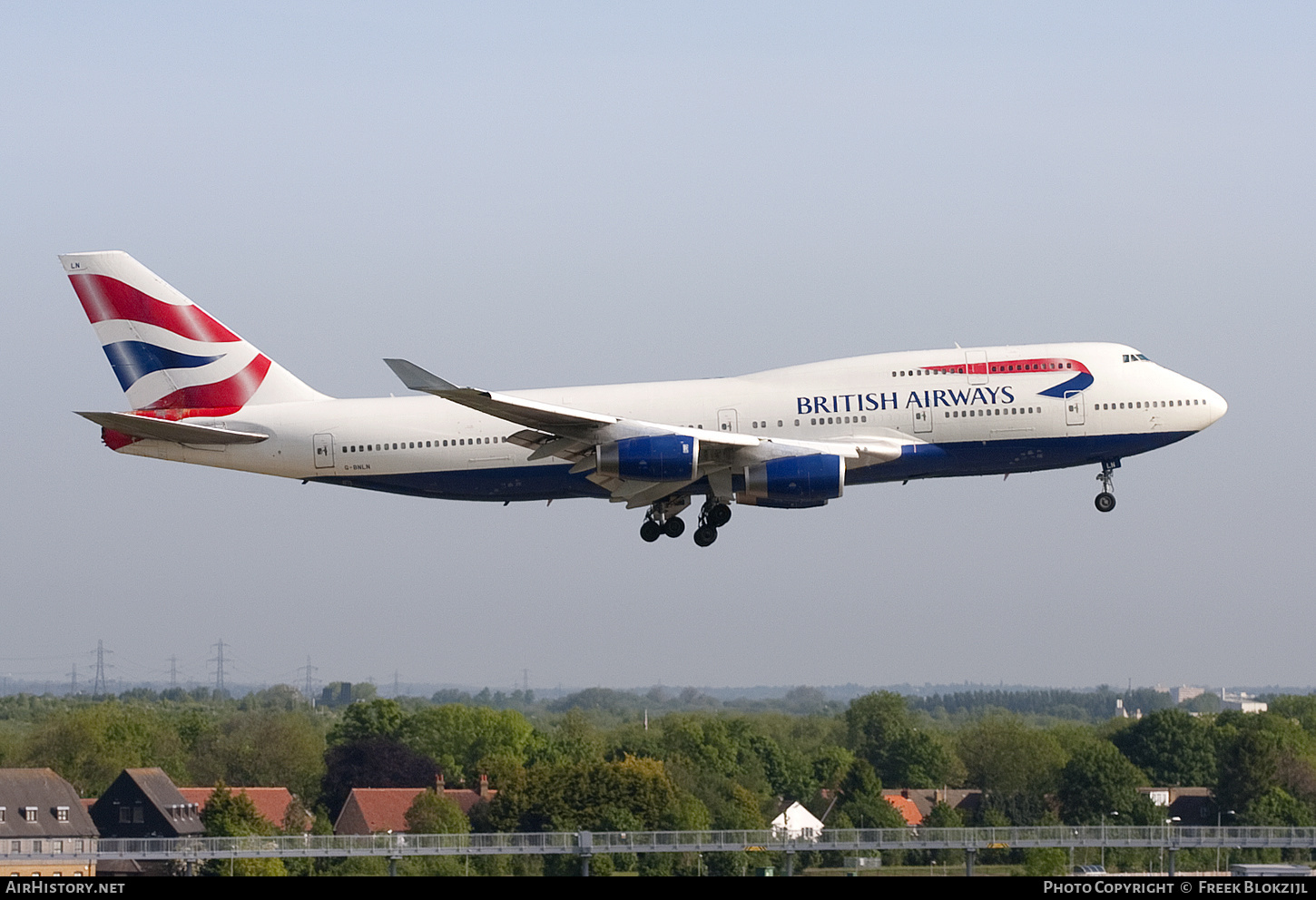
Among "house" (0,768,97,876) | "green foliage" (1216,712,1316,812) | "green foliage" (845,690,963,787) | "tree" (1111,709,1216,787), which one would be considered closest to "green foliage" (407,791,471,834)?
"house" (0,768,97,876)

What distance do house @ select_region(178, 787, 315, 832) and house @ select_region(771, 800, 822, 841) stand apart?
2097 cm

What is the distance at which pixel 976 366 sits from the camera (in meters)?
44.4

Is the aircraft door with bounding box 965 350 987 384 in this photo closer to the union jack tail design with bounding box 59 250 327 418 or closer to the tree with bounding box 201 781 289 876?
the union jack tail design with bounding box 59 250 327 418

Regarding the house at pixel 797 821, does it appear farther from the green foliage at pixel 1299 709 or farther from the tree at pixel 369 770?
the green foliage at pixel 1299 709

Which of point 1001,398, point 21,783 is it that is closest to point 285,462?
point 1001,398

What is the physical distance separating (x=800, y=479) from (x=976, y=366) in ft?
19.7

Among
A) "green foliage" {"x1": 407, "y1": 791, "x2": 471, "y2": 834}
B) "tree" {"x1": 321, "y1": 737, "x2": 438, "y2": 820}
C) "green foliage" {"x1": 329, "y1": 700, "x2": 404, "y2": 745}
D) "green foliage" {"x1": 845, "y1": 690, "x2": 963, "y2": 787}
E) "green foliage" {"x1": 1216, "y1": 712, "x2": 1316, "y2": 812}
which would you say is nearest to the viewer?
"green foliage" {"x1": 407, "y1": 791, "x2": 471, "y2": 834}

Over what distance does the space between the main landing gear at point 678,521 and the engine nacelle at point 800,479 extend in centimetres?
312

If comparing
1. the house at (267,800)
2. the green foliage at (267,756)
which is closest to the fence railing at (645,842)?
the house at (267,800)

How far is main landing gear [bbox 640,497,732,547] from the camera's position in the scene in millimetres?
46250

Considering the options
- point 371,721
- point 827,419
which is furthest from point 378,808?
point 827,419

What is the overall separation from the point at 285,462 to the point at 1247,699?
13427 cm

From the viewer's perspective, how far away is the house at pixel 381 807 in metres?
74.1
